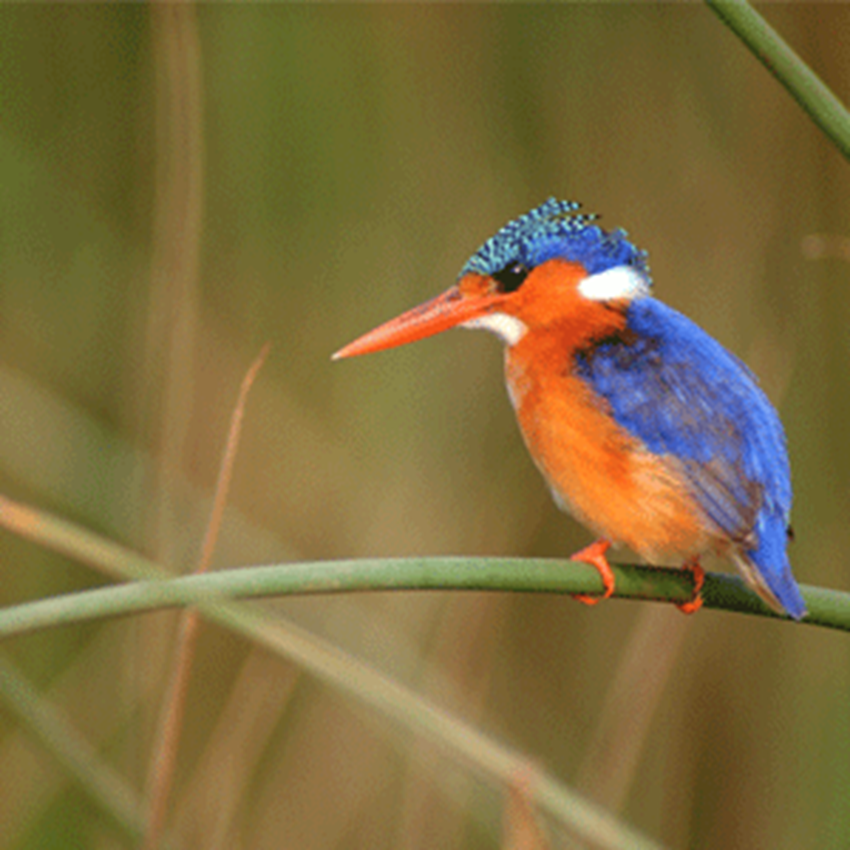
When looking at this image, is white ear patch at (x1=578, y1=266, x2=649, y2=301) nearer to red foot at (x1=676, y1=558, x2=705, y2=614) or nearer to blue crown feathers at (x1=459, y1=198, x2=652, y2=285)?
blue crown feathers at (x1=459, y1=198, x2=652, y2=285)

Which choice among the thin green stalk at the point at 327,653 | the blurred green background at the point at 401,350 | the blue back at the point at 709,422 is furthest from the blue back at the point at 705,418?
the blurred green background at the point at 401,350

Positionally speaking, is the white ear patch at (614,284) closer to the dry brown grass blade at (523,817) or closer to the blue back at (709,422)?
the blue back at (709,422)

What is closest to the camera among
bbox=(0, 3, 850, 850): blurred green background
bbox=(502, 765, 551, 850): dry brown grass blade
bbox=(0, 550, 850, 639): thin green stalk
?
bbox=(0, 550, 850, 639): thin green stalk

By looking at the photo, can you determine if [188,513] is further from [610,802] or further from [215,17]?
[215,17]

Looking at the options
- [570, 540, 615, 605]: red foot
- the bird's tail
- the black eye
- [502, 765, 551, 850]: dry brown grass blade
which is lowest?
[502, 765, 551, 850]: dry brown grass blade

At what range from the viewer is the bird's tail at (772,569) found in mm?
938

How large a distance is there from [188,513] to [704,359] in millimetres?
933

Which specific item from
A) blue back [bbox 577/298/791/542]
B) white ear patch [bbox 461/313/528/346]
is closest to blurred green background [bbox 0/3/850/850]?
white ear patch [bbox 461/313/528/346]

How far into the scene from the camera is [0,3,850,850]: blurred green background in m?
1.79

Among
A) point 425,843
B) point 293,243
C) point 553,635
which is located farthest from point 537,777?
point 293,243

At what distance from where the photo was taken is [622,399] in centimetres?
117

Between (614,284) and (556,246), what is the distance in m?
0.08

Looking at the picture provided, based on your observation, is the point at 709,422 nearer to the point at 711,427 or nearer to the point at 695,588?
the point at 711,427

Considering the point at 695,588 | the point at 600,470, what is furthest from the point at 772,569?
the point at 600,470
